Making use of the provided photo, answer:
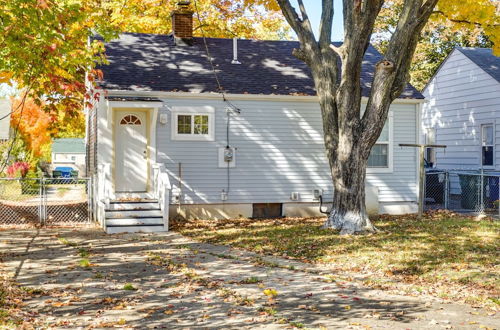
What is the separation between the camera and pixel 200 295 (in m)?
8.18

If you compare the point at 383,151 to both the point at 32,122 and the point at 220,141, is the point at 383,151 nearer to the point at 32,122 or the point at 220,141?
the point at 220,141

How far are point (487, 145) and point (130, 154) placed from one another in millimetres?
11892

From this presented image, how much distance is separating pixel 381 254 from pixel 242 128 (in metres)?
7.55

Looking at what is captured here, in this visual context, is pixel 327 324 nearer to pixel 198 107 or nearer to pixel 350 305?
pixel 350 305

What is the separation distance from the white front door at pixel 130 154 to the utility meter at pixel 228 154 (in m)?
2.12

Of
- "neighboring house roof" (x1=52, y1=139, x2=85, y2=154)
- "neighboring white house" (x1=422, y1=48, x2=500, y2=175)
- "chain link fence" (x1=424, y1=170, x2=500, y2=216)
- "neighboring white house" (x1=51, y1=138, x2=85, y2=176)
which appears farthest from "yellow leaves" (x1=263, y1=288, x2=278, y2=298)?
"neighboring house roof" (x1=52, y1=139, x2=85, y2=154)

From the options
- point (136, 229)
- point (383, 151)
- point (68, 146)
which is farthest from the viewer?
point (68, 146)

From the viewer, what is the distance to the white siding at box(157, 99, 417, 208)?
685 inches

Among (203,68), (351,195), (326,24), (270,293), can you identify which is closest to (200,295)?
(270,293)

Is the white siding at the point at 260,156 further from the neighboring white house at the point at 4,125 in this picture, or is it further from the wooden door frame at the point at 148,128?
the neighboring white house at the point at 4,125

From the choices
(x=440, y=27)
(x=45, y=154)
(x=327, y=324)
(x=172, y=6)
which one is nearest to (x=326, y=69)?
(x=327, y=324)

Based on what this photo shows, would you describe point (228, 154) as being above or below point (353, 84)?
below

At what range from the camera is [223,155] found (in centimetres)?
1756

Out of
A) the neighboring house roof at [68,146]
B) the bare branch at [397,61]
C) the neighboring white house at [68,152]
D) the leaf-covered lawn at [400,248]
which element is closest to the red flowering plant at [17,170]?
the leaf-covered lawn at [400,248]
